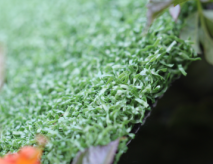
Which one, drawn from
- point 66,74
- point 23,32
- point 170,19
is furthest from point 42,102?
point 23,32

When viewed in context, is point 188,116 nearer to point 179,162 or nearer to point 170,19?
point 179,162

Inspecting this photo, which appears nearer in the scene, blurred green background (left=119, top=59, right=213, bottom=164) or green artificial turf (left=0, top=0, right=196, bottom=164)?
green artificial turf (left=0, top=0, right=196, bottom=164)

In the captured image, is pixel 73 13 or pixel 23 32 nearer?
pixel 73 13

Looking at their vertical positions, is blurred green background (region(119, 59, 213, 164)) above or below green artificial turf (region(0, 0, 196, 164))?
below

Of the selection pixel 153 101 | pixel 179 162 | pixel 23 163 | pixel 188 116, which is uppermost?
pixel 23 163
